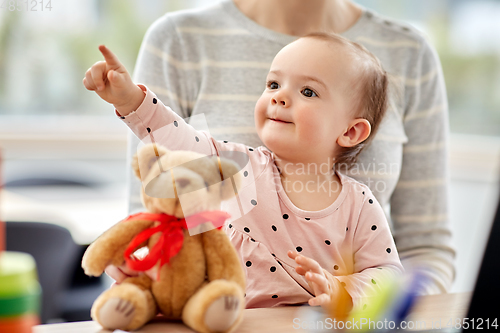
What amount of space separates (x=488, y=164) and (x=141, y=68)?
1.48 metres

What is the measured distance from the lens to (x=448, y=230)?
80 cm

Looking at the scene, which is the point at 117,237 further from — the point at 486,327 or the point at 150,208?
the point at 486,327

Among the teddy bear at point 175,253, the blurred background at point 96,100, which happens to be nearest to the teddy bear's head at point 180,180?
the teddy bear at point 175,253

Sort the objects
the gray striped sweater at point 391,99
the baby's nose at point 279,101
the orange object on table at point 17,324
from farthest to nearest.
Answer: the gray striped sweater at point 391,99 < the baby's nose at point 279,101 < the orange object on table at point 17,324

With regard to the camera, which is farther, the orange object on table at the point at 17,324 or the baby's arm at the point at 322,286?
the baby's arm at the point at 322,286

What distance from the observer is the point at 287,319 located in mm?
471

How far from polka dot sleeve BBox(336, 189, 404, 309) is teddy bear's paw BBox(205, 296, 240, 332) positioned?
0.16 metres

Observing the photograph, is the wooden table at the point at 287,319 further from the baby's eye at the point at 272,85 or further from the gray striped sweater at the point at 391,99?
the baby's eye at the point at 272,85

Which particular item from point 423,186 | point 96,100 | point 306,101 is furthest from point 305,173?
point 96,100

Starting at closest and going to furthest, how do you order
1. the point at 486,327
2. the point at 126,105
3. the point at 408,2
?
1. the point at 486,327
2. the point at 126,105
3. the point at 408,2

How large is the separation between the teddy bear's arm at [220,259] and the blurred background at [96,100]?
4.25ft

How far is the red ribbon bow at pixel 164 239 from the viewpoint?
1.24 feet

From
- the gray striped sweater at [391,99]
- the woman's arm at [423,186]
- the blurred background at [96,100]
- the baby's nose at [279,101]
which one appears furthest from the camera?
the blurred background at [96,100]

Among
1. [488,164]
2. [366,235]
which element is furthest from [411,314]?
[488,164]
